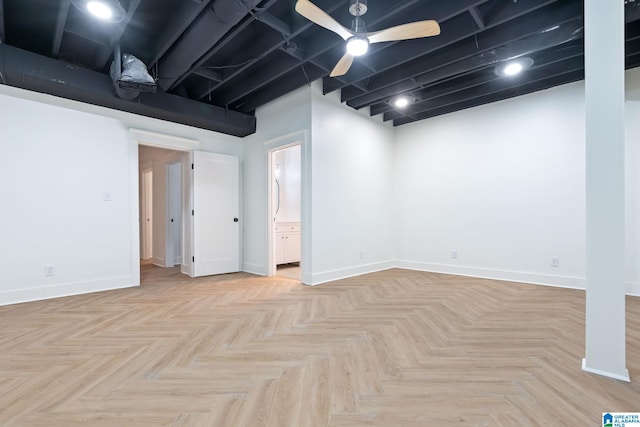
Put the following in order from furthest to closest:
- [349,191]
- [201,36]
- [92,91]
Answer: [349,191] → [92,91] → [201,36]

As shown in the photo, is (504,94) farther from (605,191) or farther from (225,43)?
(225,43)

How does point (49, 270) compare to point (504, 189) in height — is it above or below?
below

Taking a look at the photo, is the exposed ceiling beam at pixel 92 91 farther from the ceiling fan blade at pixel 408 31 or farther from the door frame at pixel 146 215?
the door frame at pixel 146 215

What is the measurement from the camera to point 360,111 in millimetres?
4945

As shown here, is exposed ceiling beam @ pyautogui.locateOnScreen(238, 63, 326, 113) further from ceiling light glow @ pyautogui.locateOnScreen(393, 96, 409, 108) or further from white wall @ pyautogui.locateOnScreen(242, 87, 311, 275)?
ceiling light glow @ pyautogui.locateOnScreen(393, 96, 409, 108)

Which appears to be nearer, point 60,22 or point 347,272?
point 60,22

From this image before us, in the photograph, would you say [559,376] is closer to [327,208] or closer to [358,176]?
[327,208]

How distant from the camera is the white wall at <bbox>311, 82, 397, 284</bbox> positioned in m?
4.22

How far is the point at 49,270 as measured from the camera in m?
3.45

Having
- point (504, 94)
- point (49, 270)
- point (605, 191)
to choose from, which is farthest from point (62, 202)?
point (504, 94)

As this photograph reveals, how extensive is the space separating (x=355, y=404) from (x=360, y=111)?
4377 mm

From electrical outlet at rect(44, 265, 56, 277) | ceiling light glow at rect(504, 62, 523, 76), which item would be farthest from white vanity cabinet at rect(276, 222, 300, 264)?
ceiling light glow at rect(504, 62, 523, 76)

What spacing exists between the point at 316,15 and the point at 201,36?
1280 mm

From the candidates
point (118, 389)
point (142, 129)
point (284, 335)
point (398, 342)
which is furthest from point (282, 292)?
point (142, 129)
